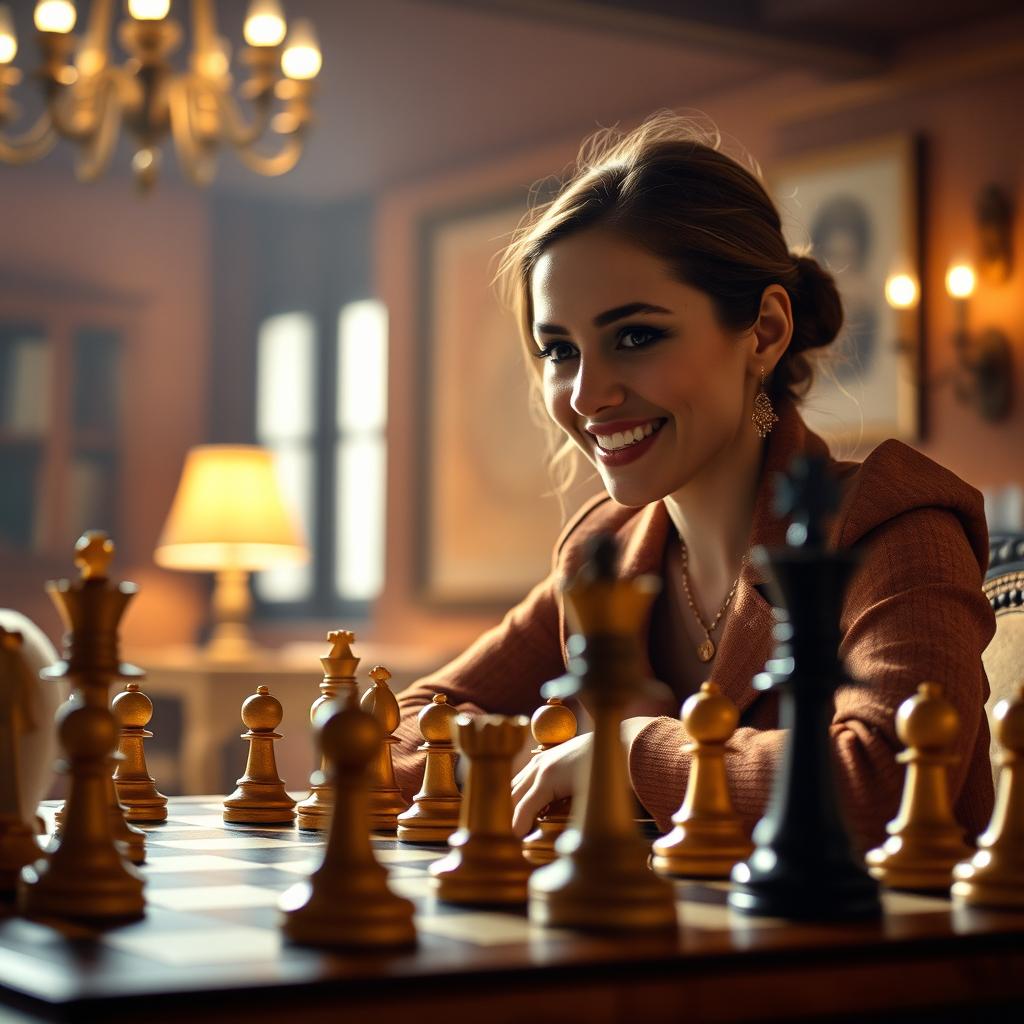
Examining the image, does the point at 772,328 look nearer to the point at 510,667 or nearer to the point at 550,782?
the point at 510,667

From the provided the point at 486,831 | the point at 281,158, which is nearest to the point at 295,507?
the point at 281,158

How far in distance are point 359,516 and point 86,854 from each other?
6.98 metres

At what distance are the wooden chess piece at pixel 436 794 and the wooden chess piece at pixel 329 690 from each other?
0.09 m

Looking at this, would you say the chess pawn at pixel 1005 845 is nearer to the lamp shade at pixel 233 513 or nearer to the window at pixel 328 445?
the lamp shade at pixel 233 513

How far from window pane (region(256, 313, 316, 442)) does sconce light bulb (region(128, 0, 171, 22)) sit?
442 centimetres

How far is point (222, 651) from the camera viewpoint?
6.22 meters

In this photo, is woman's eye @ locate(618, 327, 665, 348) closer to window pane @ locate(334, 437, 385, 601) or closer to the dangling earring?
the dangling earring

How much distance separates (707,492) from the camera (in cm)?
208

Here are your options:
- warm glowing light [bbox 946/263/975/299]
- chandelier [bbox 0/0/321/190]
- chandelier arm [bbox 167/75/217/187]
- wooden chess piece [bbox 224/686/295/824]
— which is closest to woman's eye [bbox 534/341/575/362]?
wooden chess piece [bbox 224/686/295/824]

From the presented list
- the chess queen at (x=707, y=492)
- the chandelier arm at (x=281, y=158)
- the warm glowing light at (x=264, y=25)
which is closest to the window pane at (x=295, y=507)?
the chandelier arm at (x=281, y=158)

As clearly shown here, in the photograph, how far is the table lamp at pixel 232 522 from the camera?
20.1ft

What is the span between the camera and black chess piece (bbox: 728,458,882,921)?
3.30 ft

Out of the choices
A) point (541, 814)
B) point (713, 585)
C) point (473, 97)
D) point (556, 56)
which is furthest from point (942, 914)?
point (473, 97)

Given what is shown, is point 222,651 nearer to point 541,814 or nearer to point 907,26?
point 907,26
